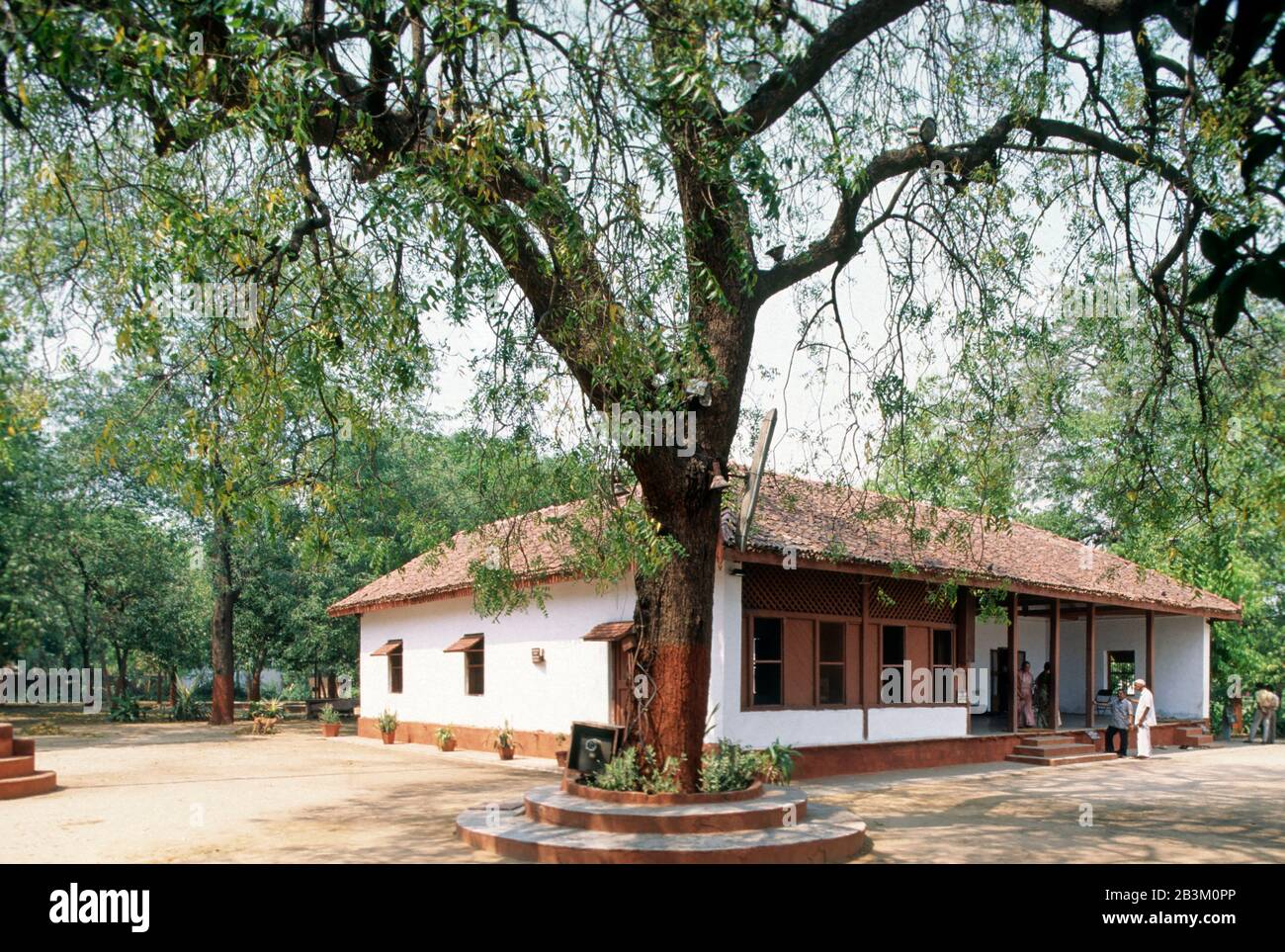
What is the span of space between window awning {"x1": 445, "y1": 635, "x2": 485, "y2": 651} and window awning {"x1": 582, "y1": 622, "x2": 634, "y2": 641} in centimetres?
408

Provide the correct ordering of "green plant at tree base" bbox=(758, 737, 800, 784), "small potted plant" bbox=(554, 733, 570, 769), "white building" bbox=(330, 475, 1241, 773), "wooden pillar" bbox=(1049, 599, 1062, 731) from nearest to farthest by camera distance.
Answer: "green plant at tree base" bbox=(758, 737, 800, 784)
"white building" bbox=(330, 475, 1241, 773)
"small potted plant" bbox=(554, 733, 570, 769)
"wooden pillar" bbox=(1049, 599, 1062, 731)

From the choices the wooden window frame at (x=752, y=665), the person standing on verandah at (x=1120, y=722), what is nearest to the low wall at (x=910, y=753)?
the person standing on verandah at (x=1120, y=722)

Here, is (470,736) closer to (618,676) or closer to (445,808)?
(618,676)

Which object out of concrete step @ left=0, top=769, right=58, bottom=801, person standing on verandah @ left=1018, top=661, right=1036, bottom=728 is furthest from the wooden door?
person standing on verandah @ left=1018, top=661, right=1036, bottom=728

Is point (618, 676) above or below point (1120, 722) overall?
above

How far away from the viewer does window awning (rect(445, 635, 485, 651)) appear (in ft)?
64.0

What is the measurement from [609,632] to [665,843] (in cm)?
678

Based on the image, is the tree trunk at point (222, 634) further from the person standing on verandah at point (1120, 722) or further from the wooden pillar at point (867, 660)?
the person standing on verandah at point (1120, 722)

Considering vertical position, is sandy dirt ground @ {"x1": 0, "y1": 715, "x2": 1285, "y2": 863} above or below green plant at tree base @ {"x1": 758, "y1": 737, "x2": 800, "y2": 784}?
below

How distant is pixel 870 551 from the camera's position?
16.0 meters

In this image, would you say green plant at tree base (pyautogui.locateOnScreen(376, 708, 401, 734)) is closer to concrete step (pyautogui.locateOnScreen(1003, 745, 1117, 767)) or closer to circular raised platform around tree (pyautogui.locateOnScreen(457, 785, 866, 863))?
concrete step (pyautogui.locateOnScreen(1003, 745, 1117, 767))

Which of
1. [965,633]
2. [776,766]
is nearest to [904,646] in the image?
[965,633]

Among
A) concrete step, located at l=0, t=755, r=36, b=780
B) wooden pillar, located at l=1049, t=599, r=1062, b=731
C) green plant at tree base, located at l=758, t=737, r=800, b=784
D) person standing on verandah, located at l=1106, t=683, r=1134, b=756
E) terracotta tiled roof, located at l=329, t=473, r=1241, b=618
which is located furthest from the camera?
person standing on verandah, located at l=1106, t=683, r=1134, b=756

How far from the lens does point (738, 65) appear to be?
301 inches
